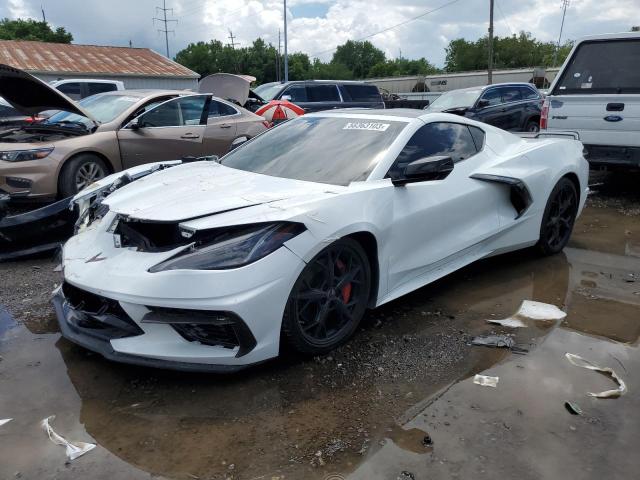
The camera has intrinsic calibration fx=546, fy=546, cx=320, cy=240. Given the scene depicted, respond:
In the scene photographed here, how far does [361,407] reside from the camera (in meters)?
2.78

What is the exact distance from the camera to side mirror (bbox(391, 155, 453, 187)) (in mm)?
3488

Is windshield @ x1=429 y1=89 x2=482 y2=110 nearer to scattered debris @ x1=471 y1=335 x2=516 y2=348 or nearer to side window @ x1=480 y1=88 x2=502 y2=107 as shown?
side window @ x1=480 y1=88 x2=502 y2=107

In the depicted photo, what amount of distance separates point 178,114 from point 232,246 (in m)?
5.48

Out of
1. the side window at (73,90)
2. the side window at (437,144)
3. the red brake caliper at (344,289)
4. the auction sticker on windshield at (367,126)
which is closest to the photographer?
the red brake caliper at (344,289)

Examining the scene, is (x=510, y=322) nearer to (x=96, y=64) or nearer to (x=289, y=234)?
(x=289, y=234)

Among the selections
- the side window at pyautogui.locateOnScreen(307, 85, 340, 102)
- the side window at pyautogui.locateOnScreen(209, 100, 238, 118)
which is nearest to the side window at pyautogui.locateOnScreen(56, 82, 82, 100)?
the side window at pyautogui.locateOnScreen(307, 85, 340, 102)

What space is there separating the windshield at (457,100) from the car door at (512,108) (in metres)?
0.80

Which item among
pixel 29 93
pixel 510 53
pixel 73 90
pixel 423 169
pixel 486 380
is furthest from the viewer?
pixel 510 53

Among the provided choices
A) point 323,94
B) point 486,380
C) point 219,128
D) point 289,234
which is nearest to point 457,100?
point 323,94

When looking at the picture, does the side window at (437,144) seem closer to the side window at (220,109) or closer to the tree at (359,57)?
the side window at (220,109)

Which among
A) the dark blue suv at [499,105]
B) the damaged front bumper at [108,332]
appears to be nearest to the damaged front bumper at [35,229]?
the damaged front bumper at [108,332]

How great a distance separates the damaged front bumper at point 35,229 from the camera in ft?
15.7

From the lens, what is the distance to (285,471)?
2.31 m

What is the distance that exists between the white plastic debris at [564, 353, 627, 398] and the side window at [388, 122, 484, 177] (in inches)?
62.1
